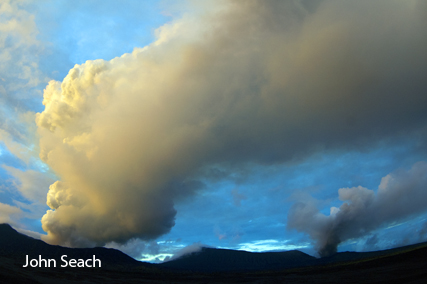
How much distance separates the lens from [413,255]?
189 meters

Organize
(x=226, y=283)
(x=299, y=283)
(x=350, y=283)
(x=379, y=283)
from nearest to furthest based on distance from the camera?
(x=379, y=283) < (x=350, y=283) < (x=299, y=283) < (x=226, y=283)

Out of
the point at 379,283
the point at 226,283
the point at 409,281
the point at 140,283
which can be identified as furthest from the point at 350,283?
the point at 140,283

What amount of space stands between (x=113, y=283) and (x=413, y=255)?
760 ft

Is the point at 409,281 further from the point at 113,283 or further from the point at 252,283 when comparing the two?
the point at 113,283

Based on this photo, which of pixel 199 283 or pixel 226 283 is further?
pixel 199 283

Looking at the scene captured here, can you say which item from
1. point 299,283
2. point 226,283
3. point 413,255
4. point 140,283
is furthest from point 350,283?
point 140,283

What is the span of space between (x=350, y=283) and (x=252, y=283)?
70.3 meters

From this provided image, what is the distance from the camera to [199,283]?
197875 millimetres

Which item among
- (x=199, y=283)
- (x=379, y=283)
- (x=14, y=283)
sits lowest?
(x=199, y=283)

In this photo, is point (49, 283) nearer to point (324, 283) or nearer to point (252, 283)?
point (252, 283)

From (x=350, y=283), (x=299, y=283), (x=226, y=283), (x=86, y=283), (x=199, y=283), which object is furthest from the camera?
(x=199, y=283)

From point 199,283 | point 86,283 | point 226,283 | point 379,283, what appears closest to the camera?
point 379,283

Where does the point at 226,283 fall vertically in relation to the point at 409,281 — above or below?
below

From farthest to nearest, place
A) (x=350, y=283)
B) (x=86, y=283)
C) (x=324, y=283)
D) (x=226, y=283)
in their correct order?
(x=226, y=283)
(x=86, y=283)
(x=324, y=283)
(x=350, y=283)
